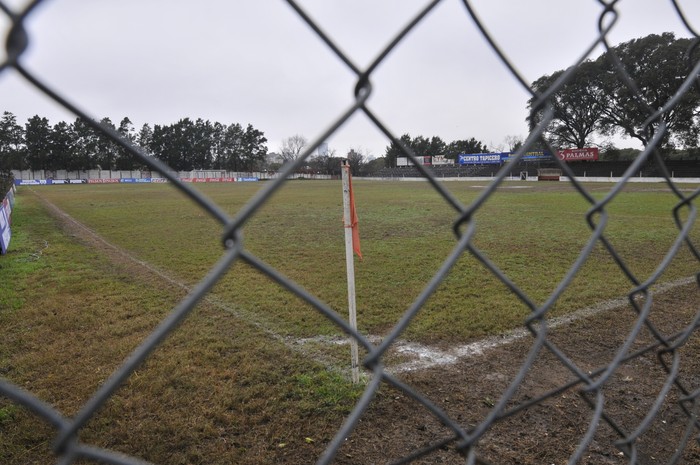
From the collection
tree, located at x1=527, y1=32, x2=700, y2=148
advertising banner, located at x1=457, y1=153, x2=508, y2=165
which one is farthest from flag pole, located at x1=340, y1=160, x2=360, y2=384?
advertising banner, located at x1=457, y1=153, x2=508, y2=165

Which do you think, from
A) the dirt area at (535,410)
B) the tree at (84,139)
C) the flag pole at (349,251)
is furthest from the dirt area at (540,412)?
the tree at (84,139)

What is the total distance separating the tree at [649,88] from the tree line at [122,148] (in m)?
1.45

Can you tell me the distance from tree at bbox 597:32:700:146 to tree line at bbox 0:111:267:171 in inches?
57.0

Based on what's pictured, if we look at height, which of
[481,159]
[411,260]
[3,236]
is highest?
[481,159]

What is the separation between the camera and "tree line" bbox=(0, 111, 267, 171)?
2.43 meters

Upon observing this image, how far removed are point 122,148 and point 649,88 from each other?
8.58 meters

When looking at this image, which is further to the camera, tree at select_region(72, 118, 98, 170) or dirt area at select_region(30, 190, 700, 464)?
dirt area at select_region(30, 190, 700, 464)

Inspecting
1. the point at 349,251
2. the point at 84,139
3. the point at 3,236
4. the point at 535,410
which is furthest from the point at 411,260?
the point at 84,139

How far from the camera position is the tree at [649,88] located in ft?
4.49

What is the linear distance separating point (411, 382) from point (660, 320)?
287cm

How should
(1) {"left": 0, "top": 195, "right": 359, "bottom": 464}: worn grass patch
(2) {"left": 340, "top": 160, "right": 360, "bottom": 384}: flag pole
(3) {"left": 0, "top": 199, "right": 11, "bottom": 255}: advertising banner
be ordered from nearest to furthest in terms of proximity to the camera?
(1) {"left": 0, "top": 195, "right": 359, "bottom": 464}: worn grass patch
(2) {"left": 340, "top": 160, "right": 360, "bottom": 384}: flag pole
(3) {"left": 0, "top": 199, "right": 11, "bottom": 255}: advertising banner

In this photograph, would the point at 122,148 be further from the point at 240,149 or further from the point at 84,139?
the point at 240,149

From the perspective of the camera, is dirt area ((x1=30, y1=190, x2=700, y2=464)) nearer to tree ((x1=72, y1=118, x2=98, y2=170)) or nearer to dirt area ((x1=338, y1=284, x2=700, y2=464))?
dirt area ((x1=338, y1=284, x2=700, y2=464))

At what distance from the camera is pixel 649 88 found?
711 centimetres
